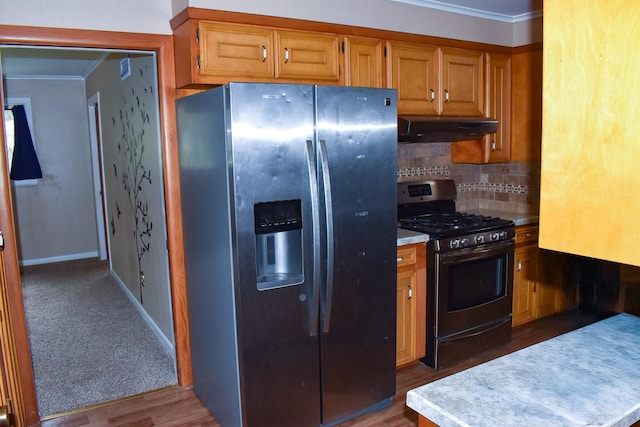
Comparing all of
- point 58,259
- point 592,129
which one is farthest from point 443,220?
point 58,259

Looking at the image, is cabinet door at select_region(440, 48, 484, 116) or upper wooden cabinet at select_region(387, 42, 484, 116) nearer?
upper wooden cabinet at select_region(387, 42, 484, 116)

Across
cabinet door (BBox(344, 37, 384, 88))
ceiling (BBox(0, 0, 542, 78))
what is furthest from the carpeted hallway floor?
cabinet door (BBox(344, 37, 384, 88))

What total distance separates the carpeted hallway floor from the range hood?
7.13 ft

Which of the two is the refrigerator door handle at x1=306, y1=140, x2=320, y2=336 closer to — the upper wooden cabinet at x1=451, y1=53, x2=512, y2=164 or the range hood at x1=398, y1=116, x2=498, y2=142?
the range hood at x1=398, y1=116, x2=498, y2=142

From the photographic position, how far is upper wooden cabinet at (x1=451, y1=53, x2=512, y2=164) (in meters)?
3.93

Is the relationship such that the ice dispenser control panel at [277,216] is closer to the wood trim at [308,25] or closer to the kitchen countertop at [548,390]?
the wood trim at [308,25]

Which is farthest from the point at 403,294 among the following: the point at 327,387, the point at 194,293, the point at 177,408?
the point at 177,408

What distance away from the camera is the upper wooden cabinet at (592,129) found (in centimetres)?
98

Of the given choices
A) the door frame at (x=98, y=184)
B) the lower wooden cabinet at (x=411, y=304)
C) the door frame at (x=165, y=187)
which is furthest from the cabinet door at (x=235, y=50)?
the door frame at (x=98, y=184)

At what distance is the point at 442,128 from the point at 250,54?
1392 mm

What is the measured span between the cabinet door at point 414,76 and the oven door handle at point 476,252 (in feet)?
3.19

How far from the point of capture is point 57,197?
A: 6.54 m

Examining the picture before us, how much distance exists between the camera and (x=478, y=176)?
4.52 metres

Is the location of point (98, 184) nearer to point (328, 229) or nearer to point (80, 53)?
point (80, 53)
